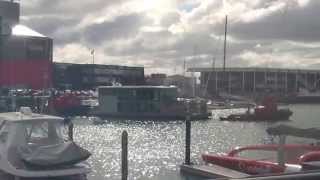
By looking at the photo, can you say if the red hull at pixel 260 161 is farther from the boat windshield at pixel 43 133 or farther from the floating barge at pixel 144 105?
the floating barge at pixel 144 105

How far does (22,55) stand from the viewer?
120500 mm

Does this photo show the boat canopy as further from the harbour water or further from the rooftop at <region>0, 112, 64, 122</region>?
the rooftop at <region>0, 112, 64, 122</region>

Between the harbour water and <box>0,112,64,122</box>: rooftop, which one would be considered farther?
the harbour water

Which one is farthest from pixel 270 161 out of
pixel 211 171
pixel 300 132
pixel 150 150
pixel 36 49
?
pixel 36 49

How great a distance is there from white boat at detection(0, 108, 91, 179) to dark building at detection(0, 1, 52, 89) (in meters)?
96.0

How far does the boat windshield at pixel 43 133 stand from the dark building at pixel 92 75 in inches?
5418

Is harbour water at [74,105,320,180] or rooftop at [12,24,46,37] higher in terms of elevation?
rooftop at [12,24,46,37]

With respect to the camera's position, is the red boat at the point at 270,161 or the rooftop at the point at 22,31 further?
the rooftop at the point at 22,31

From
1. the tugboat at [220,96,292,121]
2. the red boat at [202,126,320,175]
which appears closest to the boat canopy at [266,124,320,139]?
the red boat at [202,126,320,175]

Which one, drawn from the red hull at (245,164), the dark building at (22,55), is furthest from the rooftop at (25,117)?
the dark building at (22,55)

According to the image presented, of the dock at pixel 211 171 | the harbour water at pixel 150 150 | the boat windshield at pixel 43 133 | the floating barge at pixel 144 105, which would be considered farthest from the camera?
the floating barge at pixel 144 105

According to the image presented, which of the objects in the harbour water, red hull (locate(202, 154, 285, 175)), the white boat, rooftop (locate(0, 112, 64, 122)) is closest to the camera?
the white boat

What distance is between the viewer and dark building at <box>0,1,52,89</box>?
386 feet

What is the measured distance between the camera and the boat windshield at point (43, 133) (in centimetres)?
2108
